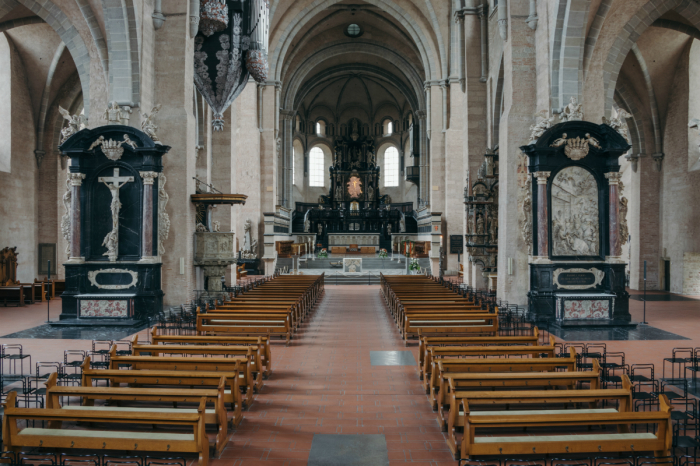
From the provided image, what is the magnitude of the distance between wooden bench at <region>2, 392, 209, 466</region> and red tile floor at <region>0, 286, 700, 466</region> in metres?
0.52

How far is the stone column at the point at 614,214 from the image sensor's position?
1331 centimetres

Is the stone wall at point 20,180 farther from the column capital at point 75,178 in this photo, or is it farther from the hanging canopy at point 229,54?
the column capital at point 75,178

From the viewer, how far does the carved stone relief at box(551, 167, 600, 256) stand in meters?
13.6

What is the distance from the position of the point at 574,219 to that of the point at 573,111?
2.75 meters

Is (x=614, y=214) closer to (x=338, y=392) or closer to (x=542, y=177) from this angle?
(x=542, y=177)

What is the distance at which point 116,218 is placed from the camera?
1359 cm

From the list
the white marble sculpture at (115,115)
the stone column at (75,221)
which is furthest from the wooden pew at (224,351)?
the white marble sculpture at (115,115)

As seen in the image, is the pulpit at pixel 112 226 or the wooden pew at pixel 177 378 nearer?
the wooden pew at pixel 177 378

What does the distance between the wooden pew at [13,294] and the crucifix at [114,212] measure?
668 centimetres

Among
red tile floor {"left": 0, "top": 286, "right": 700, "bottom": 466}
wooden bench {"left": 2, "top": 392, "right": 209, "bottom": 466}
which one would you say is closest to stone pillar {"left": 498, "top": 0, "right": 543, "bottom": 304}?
red tile floor {"left": 0, "top": 286, "right": 700, "bottom": 466}

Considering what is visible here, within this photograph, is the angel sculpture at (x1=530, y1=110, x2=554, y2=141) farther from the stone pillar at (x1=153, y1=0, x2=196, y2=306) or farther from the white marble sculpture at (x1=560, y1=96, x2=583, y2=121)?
the stone pillar at (x1=153, y1=0, x2=196, y2=306)

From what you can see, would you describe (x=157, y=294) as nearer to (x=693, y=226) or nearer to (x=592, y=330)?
(x=592, y=330)

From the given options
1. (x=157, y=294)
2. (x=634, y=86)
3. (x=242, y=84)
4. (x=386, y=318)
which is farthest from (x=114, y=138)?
(x=634, y=86)

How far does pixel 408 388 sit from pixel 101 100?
40.3ft
